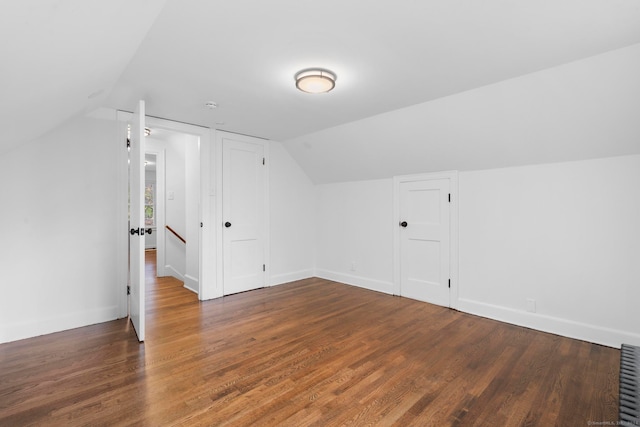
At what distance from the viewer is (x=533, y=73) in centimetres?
234

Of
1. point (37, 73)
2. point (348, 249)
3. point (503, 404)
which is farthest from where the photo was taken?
point (348, 249)

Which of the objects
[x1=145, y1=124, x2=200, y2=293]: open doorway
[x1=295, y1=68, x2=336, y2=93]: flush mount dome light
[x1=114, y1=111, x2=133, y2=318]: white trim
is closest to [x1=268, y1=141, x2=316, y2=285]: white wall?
[x1=145, y1=124, x2=200, y2=293]: open doorway

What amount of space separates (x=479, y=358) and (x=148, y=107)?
387cm

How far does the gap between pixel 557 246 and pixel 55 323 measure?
480 cm

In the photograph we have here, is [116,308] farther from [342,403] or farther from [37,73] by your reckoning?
[342,403]

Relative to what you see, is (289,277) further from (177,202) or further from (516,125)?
(516,125)

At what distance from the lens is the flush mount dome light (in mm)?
2336

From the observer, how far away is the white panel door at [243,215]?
4148 mm

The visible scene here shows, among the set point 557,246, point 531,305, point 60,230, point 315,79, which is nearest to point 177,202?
point 60,230

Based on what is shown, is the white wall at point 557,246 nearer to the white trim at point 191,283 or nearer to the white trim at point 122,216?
the white trim at point 191,283

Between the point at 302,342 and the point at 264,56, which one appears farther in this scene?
the point at 302,342

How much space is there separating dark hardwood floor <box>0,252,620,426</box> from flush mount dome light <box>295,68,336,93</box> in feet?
7.04

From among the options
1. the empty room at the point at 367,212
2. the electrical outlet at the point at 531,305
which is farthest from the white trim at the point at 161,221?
the electrical outlet at the point at 531,305

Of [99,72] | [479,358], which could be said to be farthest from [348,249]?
[99,72]
